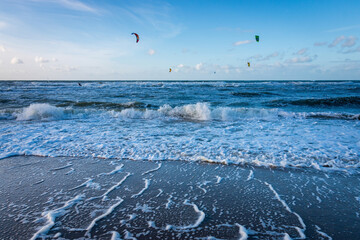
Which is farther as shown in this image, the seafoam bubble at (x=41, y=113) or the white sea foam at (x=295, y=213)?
the seafoam bubble at (x=41, y=113)

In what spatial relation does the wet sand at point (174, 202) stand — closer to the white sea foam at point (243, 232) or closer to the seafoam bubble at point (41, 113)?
the white sea foam at point (243, 232)

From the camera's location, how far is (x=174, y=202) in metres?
3.06

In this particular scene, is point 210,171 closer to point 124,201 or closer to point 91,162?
point 124,201

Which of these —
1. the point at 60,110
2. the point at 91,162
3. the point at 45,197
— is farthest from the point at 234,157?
the point at 60,110

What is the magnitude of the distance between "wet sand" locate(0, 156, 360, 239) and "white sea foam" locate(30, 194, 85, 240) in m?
0.01

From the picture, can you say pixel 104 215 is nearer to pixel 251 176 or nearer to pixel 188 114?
pixel 251 176

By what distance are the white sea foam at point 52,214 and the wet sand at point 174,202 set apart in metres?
0.01

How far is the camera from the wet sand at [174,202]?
244cm

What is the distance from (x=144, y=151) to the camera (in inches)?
211

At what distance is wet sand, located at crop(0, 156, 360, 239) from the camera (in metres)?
2.44

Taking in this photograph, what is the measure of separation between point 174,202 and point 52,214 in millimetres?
1608

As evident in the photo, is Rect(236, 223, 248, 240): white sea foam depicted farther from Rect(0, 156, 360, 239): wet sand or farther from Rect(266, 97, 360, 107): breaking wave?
Rect(266, 97, 360, 107): breaking wave

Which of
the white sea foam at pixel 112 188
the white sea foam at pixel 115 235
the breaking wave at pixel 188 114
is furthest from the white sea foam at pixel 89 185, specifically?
the breaking wave at pixel 188 114


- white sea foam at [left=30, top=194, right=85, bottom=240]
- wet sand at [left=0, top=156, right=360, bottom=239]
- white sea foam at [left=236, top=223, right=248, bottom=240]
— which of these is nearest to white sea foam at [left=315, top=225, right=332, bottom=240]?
wet sand at [left=0, top=156, right=360, bottom=239]
